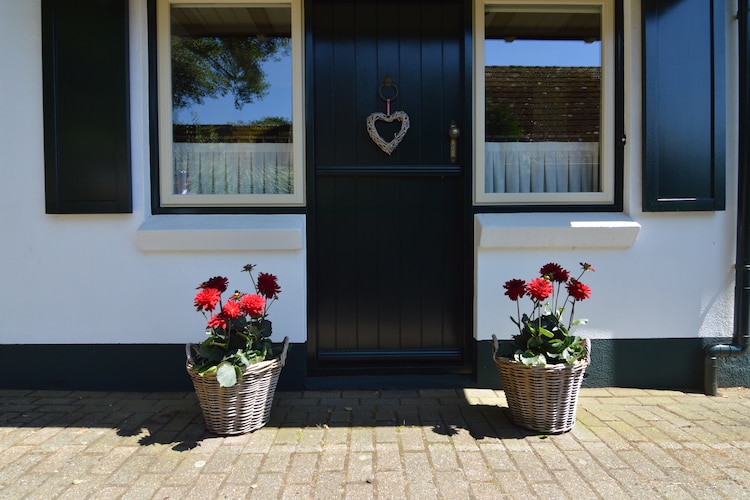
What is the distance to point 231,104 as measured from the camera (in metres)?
3.69

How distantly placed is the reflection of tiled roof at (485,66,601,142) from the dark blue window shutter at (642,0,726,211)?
392 millimetres

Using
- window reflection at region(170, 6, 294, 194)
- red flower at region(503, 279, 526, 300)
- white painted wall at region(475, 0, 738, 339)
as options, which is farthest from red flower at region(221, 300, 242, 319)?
white painted wall at region(475, 0, 738, 339)

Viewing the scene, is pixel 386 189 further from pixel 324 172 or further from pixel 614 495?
pixel 614 495

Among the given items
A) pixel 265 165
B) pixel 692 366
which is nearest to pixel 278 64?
pixel 265 165

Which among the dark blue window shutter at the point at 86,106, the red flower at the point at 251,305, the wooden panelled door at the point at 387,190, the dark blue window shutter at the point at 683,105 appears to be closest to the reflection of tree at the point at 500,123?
the wooden panelled door at the point at 387,190

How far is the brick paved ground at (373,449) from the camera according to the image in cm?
231

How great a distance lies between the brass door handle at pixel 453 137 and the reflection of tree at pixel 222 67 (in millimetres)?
1302

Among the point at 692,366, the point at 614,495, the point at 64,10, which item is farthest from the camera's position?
the point at 692,366

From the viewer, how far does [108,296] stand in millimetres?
3410

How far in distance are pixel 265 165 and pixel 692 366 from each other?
3329 mm

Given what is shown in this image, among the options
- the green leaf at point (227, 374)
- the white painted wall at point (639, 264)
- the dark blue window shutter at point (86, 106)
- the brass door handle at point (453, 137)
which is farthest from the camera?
the brass door handle at point (453, 137)

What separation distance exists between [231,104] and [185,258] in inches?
46.5

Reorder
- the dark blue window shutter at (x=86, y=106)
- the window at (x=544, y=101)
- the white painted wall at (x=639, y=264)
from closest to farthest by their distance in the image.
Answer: the dark blue window shutter at (x=86, y=106), the white painted wall at (x=639, y=264), the window at (x=544, y=101)

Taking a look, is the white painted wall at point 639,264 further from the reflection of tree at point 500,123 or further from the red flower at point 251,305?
the red flower at point 251,305
